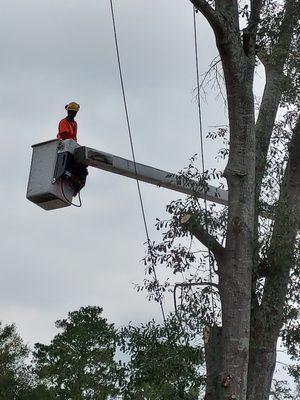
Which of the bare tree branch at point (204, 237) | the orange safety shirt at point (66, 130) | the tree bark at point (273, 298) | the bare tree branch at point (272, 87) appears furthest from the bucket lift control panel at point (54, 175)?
the tree bark at point (273, 298)

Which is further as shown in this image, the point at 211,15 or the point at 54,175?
the point at 54,175

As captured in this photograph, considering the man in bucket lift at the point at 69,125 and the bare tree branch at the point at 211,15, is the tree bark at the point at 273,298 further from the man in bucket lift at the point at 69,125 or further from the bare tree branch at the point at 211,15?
the man in bucket lift at the point at 69,125

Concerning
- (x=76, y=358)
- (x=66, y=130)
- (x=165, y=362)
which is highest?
(x=76, y=358)

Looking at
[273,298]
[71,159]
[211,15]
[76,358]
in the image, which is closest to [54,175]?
[71,159]

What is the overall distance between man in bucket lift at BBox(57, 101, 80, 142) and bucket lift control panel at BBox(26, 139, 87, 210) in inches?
12.2

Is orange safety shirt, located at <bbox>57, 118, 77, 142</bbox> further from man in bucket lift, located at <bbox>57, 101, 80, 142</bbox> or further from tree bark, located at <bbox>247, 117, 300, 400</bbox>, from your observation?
tree bark, located at <bbox>247, 117, 300, 400</bbox>

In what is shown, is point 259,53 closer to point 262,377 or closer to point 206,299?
point 206,299

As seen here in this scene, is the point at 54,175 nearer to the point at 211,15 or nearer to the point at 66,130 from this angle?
the point at 66,130

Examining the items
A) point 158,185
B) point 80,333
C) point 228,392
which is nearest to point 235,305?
point 228,392

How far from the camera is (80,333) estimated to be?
130 ft

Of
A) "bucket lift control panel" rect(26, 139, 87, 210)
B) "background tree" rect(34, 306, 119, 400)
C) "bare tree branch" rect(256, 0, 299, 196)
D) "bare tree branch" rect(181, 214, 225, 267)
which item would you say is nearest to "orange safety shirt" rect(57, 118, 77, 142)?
"bucket lift control panel" rect(26, 139, 87, 210)

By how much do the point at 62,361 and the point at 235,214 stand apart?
103ft

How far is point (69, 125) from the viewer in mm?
11805

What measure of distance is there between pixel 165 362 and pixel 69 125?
10.5ft
